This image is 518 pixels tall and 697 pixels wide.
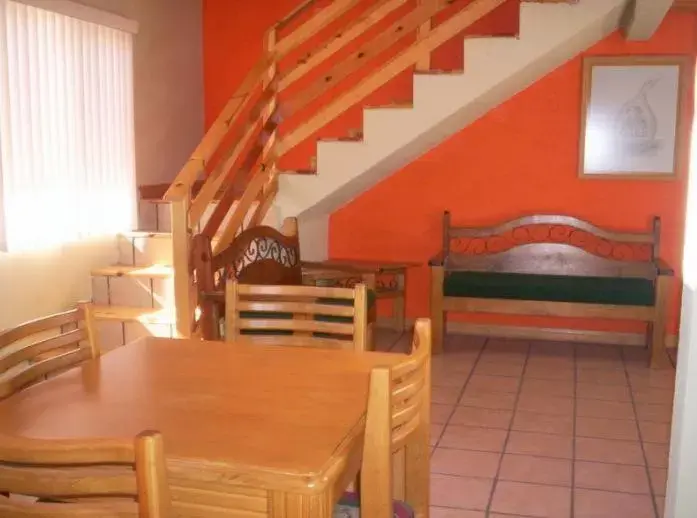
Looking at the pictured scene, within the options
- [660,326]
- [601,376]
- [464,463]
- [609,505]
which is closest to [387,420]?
[609,505]

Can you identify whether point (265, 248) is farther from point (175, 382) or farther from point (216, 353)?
point (175, 382)

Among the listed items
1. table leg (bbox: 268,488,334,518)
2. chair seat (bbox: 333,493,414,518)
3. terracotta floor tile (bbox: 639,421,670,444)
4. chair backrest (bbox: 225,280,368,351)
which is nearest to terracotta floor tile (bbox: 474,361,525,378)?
terracotta floor tile (bbox: 639,421,670,444)

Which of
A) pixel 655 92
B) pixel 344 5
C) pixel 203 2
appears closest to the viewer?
pixel 344 5

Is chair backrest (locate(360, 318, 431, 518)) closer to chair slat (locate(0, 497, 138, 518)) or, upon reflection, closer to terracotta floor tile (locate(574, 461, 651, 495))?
chair slat (locate(0, 497, 138, 518))

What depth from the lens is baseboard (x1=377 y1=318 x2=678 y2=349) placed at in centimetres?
554

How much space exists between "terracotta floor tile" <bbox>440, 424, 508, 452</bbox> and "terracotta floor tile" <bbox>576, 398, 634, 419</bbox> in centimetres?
60

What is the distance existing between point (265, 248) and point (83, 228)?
3.42ft

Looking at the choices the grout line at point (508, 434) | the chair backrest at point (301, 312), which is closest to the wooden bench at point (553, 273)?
the grout line at point (508, 434)

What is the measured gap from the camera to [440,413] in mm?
4016

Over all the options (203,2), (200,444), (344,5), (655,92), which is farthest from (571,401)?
(203,2)

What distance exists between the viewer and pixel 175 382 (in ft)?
6.43

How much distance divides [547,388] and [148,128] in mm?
3082

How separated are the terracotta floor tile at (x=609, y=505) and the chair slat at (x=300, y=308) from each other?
127 centimetres

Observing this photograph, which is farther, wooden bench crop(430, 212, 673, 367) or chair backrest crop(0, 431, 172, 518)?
wooden bench crop(430, 212, 673, 367)
